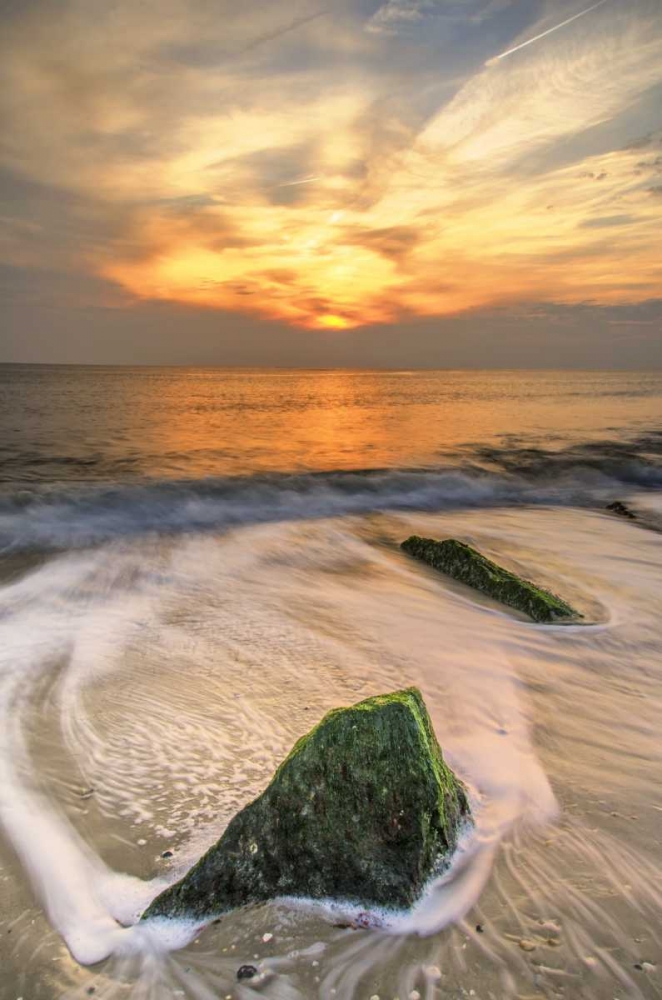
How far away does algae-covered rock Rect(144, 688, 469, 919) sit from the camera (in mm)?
2770

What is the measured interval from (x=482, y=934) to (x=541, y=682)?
9.87ft

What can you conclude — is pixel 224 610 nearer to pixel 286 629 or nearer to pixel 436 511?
pixel 286 629

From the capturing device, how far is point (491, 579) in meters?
7.83

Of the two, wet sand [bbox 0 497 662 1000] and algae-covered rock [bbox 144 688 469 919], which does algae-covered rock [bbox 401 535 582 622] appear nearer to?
wet sand [bbox 0 497 662 1000]

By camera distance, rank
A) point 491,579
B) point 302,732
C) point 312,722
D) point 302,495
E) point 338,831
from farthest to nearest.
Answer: point 302,495 → point 491,579 → point 312,722 → point 302,732 → point 338,831

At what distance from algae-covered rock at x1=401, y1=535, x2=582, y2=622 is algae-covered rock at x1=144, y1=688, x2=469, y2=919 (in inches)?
176

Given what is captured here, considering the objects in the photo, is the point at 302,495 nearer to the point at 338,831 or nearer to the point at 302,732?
the point at 302,732

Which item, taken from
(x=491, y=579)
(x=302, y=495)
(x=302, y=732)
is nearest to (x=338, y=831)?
(x=302, y=732)

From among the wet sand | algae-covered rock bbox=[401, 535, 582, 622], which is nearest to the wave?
the wet sand

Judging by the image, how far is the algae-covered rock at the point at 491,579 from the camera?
22.8 ft

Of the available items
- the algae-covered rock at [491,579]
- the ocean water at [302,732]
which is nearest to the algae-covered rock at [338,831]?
the ocean water at [302,732]

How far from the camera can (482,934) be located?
2654 mm

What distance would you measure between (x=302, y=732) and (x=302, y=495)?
13261 millimetres

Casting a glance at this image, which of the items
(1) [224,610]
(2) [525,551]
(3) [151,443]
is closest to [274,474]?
(3) [151,443]
